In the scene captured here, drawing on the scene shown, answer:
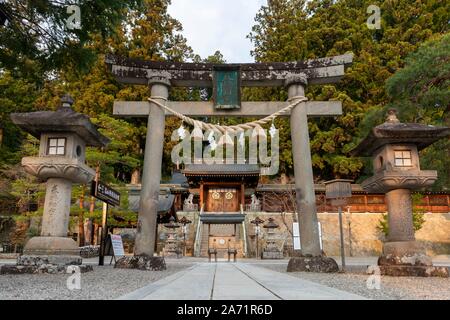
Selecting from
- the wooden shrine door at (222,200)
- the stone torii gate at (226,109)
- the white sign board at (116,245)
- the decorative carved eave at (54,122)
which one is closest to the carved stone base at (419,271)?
the stone torii gate at (226,109)

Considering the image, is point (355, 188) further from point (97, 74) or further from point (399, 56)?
point (97, 74)

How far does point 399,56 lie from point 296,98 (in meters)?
22.0

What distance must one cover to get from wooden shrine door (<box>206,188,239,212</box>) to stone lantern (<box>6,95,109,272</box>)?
20841 mm

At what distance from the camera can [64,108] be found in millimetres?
7551

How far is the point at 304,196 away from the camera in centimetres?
788

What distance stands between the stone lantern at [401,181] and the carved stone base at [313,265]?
1042 millimetres

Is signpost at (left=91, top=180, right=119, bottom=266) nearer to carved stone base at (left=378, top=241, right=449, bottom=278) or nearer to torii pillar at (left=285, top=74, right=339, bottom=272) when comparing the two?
torii pillar at (left=285, top=74, right=339, bottom=272)

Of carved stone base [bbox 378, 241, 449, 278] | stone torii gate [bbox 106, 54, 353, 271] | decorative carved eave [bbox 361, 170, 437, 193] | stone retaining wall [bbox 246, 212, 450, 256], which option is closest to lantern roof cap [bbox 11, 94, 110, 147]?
stone torii gate [bbox 106, 54, 353, 271]

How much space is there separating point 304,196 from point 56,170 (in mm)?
5567

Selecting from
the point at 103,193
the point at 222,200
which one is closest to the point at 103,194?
the point at 103,193

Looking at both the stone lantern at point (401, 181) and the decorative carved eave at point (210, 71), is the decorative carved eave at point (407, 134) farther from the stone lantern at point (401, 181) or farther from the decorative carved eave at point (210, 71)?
the decorative carved eave at point (210, 71)

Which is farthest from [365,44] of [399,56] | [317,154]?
[317,154]

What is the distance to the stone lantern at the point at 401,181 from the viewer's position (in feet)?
22.2

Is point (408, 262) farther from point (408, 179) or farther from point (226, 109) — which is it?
point (226, 109)
